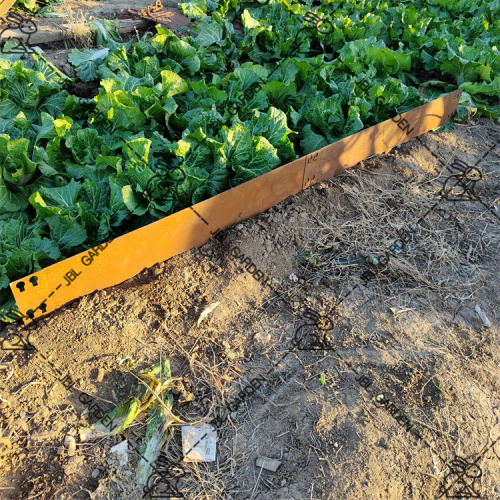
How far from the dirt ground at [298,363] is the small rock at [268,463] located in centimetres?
3

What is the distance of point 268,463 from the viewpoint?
2.71 meters

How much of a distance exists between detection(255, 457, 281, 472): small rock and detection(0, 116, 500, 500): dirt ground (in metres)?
0.03

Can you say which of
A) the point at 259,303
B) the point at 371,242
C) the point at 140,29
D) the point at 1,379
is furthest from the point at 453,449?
the point at 140,29

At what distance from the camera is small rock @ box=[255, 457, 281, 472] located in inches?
106

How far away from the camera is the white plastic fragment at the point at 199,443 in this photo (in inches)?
107

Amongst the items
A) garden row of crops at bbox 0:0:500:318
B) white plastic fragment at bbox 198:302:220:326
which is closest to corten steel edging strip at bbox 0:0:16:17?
garden row of crops at bbox 0:0:500:318

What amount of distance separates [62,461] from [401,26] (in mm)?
7227

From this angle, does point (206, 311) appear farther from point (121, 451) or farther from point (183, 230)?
point (121, 451)

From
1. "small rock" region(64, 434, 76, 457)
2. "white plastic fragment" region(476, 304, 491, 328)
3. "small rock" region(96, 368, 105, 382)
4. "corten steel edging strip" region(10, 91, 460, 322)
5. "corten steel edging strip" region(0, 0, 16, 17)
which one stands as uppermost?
"corten steel edging strip" region(0, 0, 16, 17)

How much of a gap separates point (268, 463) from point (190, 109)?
3.42 metres

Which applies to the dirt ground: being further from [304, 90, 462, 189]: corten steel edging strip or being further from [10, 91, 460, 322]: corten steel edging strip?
[304, 90, 462, 189]: corten steel edging strip

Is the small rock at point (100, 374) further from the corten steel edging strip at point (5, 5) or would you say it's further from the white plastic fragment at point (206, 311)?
the corten steel edging strip at point (5, 5)

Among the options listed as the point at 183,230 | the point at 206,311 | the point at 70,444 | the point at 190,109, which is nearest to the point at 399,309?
the point at 206,311

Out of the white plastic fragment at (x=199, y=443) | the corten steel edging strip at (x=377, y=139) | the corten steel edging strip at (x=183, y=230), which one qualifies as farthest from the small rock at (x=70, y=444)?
the corten steel edging strip at (x=377, y=139)
